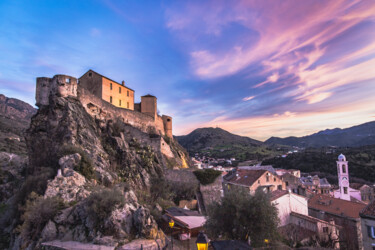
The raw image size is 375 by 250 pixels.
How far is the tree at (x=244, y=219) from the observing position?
461 inches

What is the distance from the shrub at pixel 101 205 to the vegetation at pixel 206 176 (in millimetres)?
14713

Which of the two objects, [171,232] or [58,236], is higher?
[58,236]

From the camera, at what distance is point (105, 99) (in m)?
27.0

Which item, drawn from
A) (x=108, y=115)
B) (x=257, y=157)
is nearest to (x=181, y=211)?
(x=108, y=115)

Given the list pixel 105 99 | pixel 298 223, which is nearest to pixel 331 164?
pixel 298 223

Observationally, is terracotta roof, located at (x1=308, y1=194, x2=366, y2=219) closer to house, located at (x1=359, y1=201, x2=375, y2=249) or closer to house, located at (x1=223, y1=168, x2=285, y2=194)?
house, located at (x1=223, y1=168, x2=285, y2=194)

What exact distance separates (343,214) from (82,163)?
2459 centimetres

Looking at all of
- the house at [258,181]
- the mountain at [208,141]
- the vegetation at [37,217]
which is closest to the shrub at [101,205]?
the vegetation at [37,217]

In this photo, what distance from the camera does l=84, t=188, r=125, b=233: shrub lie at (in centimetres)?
936

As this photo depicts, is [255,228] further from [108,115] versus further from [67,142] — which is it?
[108,115]

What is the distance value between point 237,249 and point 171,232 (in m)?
5.15

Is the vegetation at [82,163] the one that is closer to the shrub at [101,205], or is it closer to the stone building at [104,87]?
the shrub at [101,205]

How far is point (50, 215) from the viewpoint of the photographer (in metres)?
10.0

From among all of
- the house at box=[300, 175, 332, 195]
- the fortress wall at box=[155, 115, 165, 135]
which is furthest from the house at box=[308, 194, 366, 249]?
the fortress wall at box=[155, 115, 165, 135]
